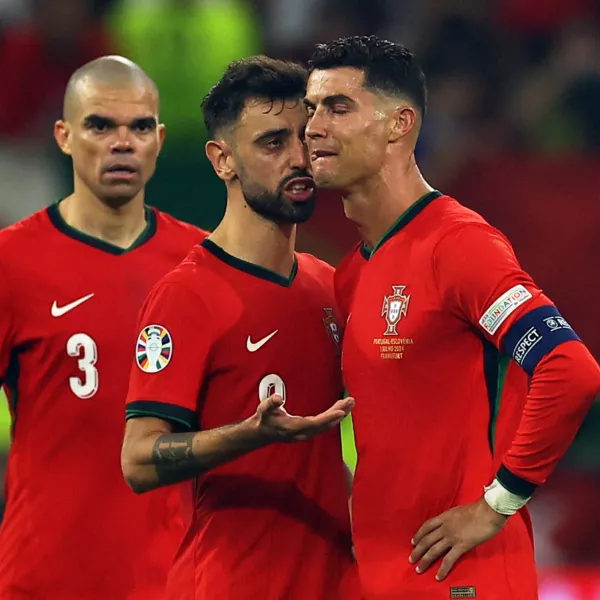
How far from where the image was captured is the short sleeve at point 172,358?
4066 mm

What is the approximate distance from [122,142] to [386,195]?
1.26m

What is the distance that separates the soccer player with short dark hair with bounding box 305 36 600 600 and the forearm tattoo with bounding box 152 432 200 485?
18.6 inches

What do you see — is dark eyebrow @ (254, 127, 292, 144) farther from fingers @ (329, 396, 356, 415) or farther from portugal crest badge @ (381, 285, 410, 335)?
fingers @ (329, 396, 356, 415)

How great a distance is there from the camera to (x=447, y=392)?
388 centimetres

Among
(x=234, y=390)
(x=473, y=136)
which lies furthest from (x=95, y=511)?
(x=473, y=136)

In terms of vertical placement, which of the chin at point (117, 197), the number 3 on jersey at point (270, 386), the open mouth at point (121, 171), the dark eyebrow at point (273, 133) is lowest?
the number 3 on jersey at point (270, 386)

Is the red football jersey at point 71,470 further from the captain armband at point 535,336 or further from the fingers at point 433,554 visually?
the captain armband at point 535,336

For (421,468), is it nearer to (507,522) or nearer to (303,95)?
(507,522)

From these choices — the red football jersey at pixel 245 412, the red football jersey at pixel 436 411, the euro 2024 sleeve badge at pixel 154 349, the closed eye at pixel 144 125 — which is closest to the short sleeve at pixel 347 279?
the red football jersey at pixel 245 412

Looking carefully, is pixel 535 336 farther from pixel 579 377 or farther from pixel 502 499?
pixel 502 499

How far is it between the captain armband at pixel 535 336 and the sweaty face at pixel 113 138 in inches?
72.9

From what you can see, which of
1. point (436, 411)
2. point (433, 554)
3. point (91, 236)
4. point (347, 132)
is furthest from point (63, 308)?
point (433, 554)

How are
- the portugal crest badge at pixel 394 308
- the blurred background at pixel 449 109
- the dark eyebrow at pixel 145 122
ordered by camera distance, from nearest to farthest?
the portugal crest badge at pixel 394 308, the dark eyebrow at pixel 145 122, the blurred background at pixel 449 109

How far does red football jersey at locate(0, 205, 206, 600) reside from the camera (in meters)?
4.81
